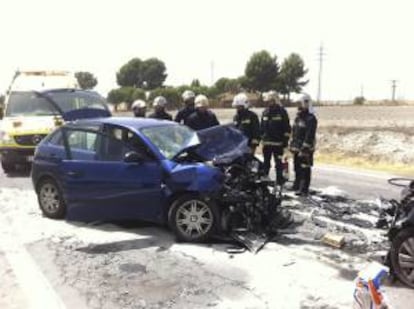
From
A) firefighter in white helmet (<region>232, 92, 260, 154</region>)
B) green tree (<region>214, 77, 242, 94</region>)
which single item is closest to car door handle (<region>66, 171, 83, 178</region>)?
firefighter in white helmet (<region>232, 92, 260, 154</region>)

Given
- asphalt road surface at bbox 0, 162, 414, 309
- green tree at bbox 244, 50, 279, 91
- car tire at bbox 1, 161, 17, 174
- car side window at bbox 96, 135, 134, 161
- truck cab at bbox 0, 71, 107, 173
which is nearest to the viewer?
asphalt road surface at bbox 0, 162, 414, 309

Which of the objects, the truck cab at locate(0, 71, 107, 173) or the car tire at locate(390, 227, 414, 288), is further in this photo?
the truck cab at locate(0, 71, 107, 173)

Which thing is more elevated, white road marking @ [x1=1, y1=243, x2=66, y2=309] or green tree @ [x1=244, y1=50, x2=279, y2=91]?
green tree @ [x1=244, y1=50, x2=279, y2=91]

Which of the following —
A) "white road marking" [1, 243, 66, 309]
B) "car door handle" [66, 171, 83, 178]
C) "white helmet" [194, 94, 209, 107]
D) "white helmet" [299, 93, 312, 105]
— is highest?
"white helmet" [299, 93, 312, 105]

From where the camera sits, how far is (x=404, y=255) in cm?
543

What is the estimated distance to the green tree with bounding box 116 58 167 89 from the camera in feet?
310

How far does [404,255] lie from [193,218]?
Answer: 260 centimetres

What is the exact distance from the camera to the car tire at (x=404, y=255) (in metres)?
5.39

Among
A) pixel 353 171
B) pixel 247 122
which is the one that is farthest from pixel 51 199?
pixel 353 171

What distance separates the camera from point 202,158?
7.51m

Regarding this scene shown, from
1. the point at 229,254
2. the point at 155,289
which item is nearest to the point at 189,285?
the point at 155,289

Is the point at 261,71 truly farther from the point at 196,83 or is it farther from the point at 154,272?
the point at 154,272

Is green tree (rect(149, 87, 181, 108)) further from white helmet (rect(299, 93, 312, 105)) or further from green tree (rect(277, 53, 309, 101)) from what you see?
white helmet (rect(299, 93, 312, 105))

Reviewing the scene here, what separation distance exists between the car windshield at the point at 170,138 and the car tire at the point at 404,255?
10.2ft
